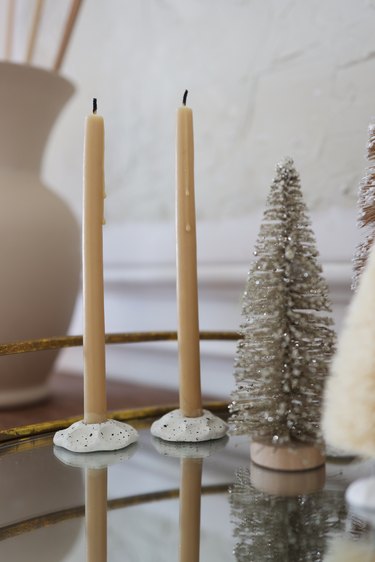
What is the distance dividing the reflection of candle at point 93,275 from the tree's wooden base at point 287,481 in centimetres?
11

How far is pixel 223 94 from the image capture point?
651mm

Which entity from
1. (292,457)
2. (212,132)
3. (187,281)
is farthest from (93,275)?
(212,132)

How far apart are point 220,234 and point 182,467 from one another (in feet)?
1.06

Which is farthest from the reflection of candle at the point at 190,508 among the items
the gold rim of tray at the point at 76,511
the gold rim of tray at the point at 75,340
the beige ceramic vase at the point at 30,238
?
the beige ceramic vase at the point at 30,238

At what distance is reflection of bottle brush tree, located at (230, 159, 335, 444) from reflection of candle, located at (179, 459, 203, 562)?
0.11 feet

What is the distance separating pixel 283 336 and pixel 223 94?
0.37 meters

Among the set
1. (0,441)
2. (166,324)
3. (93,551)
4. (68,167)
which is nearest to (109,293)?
(166,324)

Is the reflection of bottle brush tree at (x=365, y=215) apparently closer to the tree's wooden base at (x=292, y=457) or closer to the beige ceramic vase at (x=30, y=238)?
the tree's wooden base at (x=292, y=457)

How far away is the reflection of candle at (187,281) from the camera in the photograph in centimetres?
41

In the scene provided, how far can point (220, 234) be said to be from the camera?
64 centimetres

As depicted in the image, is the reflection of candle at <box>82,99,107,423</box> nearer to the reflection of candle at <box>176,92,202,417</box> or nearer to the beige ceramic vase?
the reflection of candle at <box>176,92,202,417</box>

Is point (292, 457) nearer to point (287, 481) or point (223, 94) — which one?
point (287, 481)

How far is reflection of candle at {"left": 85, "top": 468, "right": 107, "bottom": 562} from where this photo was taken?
9.9 inches

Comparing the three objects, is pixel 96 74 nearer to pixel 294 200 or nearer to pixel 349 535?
pixel 294 200
